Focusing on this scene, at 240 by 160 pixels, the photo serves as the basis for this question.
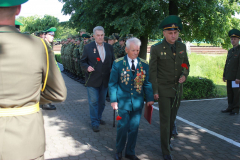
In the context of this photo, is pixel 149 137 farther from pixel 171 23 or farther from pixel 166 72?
pixel 171 23

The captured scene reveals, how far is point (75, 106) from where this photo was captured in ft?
28.5

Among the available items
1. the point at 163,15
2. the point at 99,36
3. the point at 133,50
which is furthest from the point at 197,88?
the point at 133,50

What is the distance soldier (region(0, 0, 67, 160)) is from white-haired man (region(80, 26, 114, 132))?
392cm

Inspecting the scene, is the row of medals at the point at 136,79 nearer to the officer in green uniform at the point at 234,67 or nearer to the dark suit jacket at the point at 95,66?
the dark suit jacket at the point at 95,66

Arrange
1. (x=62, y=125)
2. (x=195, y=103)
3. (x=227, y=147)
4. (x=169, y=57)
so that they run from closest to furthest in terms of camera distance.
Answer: (x=169, y=57)
(x=227, y=147)
(x=62, y=125)
(x=195, y=103)

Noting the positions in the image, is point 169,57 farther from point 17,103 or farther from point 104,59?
point 17,103

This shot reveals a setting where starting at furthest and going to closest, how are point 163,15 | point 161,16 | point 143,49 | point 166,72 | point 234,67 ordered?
point 143,49 → point 163,15 → point 161,16 → point 234,67 → point 166,72

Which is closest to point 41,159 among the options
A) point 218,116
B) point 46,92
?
point 46,92

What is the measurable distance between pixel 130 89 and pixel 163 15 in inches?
367

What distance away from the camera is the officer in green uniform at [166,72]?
4.55 m

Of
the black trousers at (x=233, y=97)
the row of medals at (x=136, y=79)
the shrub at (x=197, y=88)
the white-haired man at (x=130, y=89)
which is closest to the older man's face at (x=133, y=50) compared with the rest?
the white-haired man at (x=130, y=89)

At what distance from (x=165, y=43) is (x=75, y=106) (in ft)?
15.7

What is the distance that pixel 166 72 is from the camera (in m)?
4.64

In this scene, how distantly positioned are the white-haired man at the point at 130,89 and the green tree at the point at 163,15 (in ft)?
24.1
